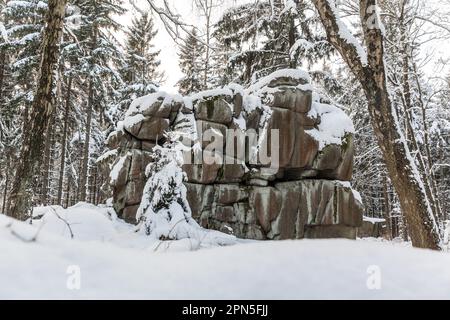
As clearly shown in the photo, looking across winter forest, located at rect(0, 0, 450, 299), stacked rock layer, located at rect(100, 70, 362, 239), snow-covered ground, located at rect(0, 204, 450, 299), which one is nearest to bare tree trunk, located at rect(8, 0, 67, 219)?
winter forest, located at rect(0, 0, 450, 299)

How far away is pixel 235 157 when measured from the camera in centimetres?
1284

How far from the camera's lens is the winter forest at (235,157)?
5.24 feet

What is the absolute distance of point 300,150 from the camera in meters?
13.0

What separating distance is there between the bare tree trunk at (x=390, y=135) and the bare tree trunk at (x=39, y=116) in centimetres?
445

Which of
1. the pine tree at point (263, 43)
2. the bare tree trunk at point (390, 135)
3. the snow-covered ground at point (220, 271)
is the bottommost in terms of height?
the snow-covered ground at point (220, 271)

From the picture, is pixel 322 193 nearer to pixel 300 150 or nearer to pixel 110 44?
pixel 300 150

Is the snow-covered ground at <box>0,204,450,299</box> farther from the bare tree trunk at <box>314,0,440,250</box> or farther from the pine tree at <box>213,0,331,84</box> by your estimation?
the pine tree at <box>213,0,331,84</box>

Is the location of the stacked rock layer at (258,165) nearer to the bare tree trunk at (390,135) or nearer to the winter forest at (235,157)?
the winter forest at (235,157)

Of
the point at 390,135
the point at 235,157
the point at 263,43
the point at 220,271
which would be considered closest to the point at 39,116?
the point at 220,271

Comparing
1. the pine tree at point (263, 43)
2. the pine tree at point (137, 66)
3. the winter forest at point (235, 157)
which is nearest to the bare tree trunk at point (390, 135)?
the winter forest at point (235, 157)

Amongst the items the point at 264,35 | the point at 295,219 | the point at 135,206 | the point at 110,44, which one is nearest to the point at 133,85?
the point at 110,44

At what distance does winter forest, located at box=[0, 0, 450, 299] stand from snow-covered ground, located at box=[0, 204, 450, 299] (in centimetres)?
1

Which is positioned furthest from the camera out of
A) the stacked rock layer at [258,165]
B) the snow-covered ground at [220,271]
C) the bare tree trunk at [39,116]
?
the stacked rock layer at [258,165]

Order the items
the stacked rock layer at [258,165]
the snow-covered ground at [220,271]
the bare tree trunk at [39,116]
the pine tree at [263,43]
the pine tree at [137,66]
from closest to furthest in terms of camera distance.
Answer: the snow-covered ground at [220,271]
the bare tree trunk at [39,116]
the stacked rock layer at [258,165]
the pine tree at [263,43]
the pine tree at [137,66]
